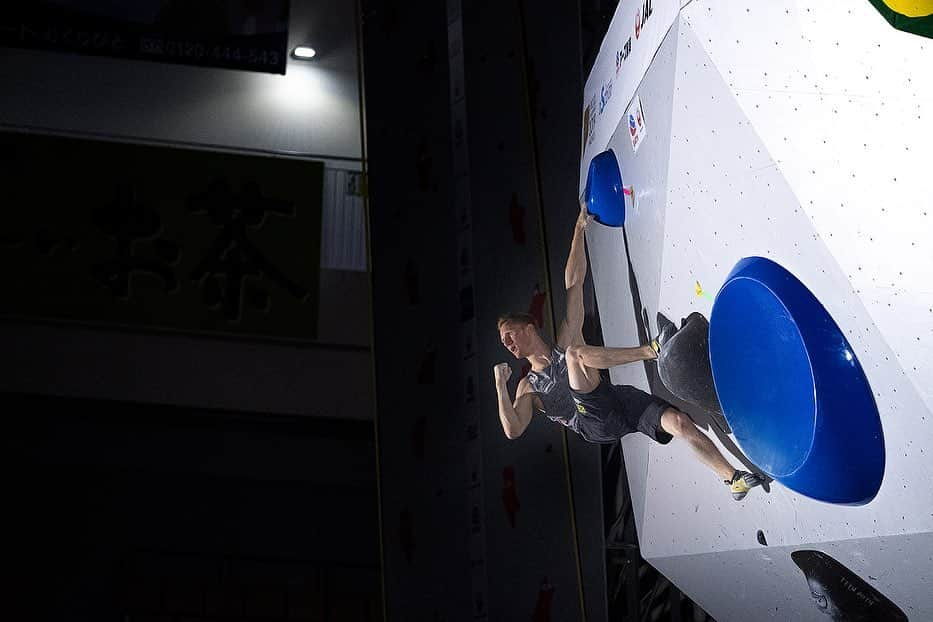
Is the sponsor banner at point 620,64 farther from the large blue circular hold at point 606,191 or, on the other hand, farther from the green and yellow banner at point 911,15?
the green and yellow banner at point 911,15

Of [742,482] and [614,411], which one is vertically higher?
[614,411]

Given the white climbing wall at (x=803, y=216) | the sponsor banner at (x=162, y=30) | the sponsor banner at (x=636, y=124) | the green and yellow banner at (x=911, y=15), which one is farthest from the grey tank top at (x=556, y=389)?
the sponsor banner at (x=162, y=30)

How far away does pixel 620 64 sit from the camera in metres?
3.16

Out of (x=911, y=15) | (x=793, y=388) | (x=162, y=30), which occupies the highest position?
(x=162, y=30)

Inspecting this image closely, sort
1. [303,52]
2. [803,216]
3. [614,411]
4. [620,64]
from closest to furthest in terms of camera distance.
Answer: [803,216]
[620,64]
[614,411]
[303,52]

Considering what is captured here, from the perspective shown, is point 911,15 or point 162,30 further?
point 162,30

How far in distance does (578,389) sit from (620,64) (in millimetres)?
949

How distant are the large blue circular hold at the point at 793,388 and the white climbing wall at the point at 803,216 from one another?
3 centimetres

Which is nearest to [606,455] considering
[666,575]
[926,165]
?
[666,575]

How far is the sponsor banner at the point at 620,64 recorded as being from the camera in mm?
2678

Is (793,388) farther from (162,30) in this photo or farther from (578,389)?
(162,30)

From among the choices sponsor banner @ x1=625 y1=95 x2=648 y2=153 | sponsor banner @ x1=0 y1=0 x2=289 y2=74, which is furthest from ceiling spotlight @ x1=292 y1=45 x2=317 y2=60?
sponsor banner @ x1=625 y1=95 x2=648 y2=153

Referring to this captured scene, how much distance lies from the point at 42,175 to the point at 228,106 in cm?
127

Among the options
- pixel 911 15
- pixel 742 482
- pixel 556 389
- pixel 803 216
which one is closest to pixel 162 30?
pixel 556 389
